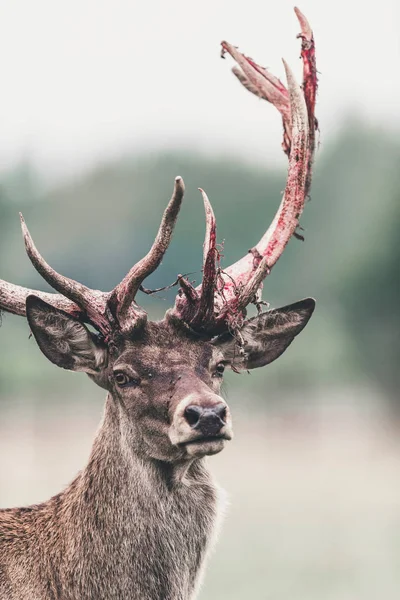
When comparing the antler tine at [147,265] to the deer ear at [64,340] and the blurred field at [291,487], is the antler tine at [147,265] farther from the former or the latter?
the blurred field at [291,487]

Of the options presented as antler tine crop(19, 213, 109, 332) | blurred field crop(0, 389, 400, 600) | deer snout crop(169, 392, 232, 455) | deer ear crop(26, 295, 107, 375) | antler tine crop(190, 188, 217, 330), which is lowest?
blurred field crop(0, 389, 400, 600)

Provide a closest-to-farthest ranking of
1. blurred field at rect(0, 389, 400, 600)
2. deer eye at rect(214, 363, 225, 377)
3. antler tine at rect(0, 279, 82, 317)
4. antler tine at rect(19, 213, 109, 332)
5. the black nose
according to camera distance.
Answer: the black nose < antler tine at rect(19, 213, 109, 332) < deer eye at rect(214, 363, 225, 377) < antler tine at rect(0, 279, 82, 317) < blurred field at rect(0, 389, 400, 600)

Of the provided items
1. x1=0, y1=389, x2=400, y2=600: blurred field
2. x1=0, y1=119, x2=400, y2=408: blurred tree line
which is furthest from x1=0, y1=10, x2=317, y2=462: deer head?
x1=0, y1=119, x2=400, y2=408: blurred tree line

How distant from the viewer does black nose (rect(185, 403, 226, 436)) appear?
5902 millimetres

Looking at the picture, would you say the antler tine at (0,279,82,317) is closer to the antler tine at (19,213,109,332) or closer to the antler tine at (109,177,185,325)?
the antler tine at (19,213,109,332)

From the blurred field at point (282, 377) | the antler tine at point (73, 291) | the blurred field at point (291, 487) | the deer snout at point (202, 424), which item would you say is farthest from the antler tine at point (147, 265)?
the blurred field at point (291, 487)

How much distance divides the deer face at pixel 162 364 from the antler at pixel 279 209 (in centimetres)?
17

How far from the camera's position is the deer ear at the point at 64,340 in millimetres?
6625

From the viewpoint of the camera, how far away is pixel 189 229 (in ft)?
105

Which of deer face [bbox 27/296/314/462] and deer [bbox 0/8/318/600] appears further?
deer [bbox 0/8/318/600]

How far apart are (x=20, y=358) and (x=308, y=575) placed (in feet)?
52.9

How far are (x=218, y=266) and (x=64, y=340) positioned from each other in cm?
103

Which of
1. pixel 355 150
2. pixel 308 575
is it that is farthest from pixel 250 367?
pixel 355 150

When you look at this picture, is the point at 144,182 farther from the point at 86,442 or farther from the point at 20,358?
the point at 86,442
